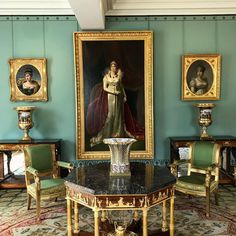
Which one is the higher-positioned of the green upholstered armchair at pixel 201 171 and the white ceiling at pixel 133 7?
the white ceiling at pixel 133 7

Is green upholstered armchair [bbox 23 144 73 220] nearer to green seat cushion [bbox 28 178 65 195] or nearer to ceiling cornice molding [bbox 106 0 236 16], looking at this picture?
green seat cushion [bbox 28 178 65 195]

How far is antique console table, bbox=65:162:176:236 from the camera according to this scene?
8.23 ft

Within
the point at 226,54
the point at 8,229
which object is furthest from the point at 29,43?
the point at 226,54

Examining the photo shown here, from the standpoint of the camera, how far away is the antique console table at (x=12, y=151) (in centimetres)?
465

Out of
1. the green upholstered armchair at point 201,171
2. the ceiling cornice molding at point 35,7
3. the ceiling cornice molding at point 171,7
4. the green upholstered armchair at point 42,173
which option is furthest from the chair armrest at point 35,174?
the ceiling cornice molding at point 171,7

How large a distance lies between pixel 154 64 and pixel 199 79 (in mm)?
833

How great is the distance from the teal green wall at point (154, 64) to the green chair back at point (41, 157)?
0.98 meters

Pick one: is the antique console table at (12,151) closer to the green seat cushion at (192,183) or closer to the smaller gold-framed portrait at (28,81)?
the smaller gold-framed portrait at (28,81)

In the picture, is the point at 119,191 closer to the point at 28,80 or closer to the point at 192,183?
the point at 192,183

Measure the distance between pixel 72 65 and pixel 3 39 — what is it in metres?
1.28

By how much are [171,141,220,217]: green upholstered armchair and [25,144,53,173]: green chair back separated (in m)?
1.78

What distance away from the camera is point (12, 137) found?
16.9 feet

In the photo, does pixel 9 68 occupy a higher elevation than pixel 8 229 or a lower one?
higher

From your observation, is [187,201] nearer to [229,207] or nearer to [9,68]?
[229,207]
